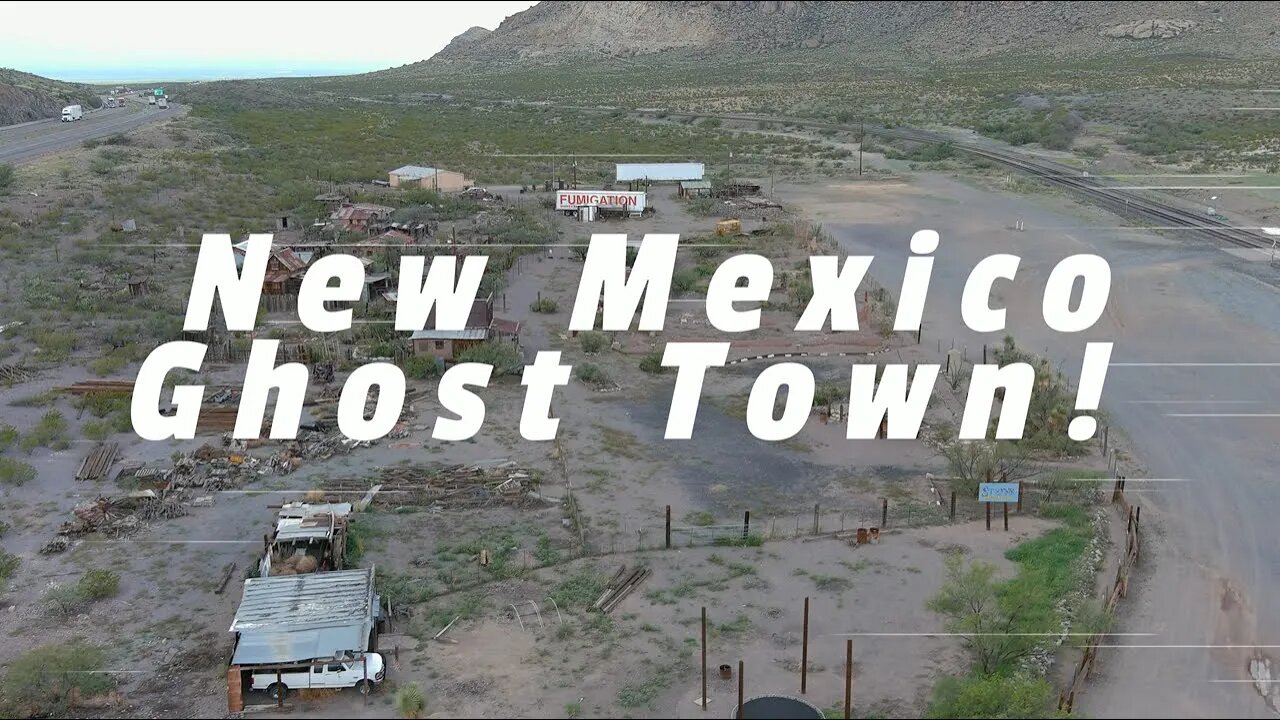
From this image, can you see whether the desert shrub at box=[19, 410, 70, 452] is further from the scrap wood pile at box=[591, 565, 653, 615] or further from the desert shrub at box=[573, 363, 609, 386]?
the scrap wood pile at box=[591, 565, 653, 615]

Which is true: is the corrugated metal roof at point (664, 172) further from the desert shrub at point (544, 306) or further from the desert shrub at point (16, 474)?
the desert shrub at point (16, 474)

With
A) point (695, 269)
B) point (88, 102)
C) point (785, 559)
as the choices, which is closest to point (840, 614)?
point (785, 559)

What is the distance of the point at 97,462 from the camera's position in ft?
72.7

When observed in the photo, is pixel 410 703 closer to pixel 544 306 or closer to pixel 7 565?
pixel 7 565

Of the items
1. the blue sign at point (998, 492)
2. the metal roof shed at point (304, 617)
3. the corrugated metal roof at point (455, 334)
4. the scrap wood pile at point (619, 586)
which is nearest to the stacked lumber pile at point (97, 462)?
the metal roof shed at point (304, 617)

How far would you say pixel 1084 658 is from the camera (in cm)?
1495

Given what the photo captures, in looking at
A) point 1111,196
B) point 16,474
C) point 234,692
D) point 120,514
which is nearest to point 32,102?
point 16,474

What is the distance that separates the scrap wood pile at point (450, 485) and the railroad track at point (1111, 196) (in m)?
34.4

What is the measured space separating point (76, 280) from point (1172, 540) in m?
33.0

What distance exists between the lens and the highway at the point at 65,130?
59.2 metres

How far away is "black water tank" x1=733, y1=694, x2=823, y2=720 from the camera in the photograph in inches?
522

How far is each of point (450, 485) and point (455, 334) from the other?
8250mm

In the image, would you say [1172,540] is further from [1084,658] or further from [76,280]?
[76,280]

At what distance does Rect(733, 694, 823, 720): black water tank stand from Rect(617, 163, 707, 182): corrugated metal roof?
46.5m
